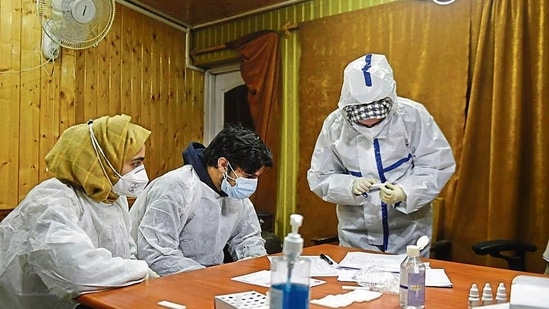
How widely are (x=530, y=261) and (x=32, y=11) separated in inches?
121

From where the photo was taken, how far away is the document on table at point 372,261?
1.69 m

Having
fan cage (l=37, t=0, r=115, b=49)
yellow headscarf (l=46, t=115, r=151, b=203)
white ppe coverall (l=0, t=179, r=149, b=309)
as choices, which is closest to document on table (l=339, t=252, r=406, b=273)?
white ppe coverall (l=0, t=179, r=149, b=309)

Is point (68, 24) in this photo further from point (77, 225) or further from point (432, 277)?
point (432, 277)

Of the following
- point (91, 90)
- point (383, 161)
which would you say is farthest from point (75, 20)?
point (383, 161)

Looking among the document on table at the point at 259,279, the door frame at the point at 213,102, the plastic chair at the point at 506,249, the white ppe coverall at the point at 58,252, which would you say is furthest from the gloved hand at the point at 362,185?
the door frame at the point at 213,102

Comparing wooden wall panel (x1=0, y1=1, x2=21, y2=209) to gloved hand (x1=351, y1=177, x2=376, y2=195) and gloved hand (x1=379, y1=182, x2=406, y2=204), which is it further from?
gloved hand (x1=379, y1=182, x2=406, y2=204)

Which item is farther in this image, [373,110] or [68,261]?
[373,110]

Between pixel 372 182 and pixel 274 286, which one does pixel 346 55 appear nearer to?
pixel 372 182

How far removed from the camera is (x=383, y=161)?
224 centimetres

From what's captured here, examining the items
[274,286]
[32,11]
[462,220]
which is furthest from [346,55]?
[274,286]

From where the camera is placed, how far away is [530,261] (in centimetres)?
246

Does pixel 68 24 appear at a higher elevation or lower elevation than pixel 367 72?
higher

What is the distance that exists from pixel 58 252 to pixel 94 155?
34cm

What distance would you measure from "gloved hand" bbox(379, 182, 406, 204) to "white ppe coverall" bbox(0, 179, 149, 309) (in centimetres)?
109
